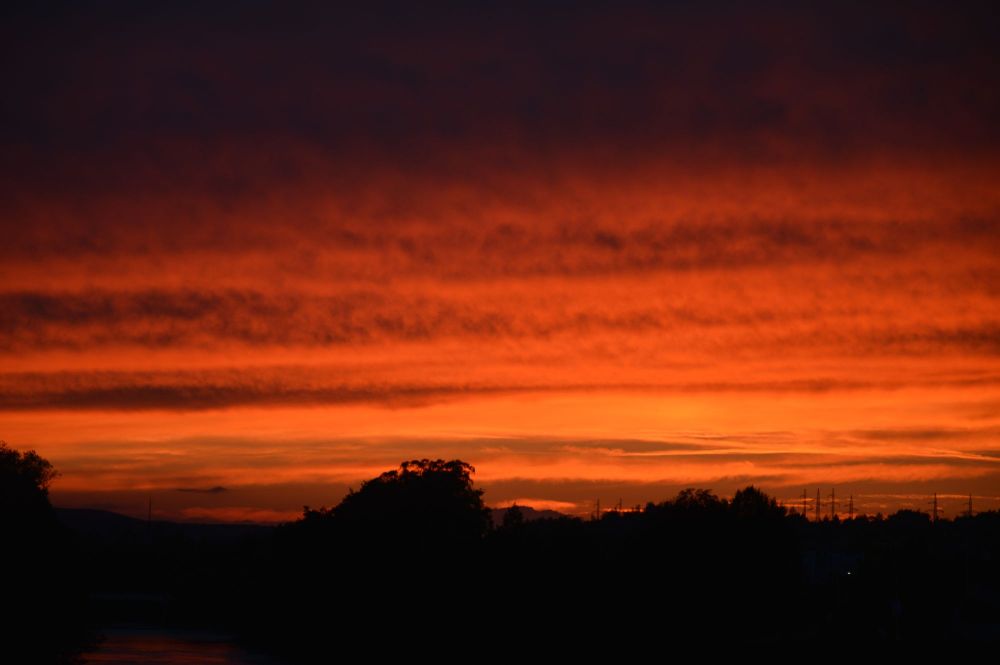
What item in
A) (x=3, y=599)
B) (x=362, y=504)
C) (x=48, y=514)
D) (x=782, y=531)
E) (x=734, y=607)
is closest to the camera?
(x=3, y=599)

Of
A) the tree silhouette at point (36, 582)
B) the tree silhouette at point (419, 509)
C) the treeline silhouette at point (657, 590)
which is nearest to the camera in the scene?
the tree silhouette at point (36, 582)

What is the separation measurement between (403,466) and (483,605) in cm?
6655

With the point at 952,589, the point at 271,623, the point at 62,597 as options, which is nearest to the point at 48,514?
the point at 62,597

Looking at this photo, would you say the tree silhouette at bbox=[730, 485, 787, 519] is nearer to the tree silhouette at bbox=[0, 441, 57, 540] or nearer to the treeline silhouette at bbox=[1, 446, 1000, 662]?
the treeline silhouette at bbox=[1, 446, 1000, 662]

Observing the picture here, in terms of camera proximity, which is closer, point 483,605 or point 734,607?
point 734,607

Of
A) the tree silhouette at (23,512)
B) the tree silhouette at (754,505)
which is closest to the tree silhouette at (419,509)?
the tree silhouette at (754,505)

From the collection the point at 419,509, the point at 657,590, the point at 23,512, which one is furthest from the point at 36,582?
the point at 419,509

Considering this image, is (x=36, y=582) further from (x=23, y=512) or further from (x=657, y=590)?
(x=657, y=590)

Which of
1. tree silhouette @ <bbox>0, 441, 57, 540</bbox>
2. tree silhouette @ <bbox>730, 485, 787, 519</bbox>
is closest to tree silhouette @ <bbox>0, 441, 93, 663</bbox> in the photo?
tree silhouette @ <bbox>0, 441, 57, 540</bbox>

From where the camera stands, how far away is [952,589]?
4176 inches

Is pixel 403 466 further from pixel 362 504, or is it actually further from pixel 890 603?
pixel 890 603

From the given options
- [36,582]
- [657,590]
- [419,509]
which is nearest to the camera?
[36,582]

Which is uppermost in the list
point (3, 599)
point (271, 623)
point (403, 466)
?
point (403, 466)

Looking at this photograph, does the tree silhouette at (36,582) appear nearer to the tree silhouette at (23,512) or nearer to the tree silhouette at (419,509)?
the tree silhouette at (23,512)
